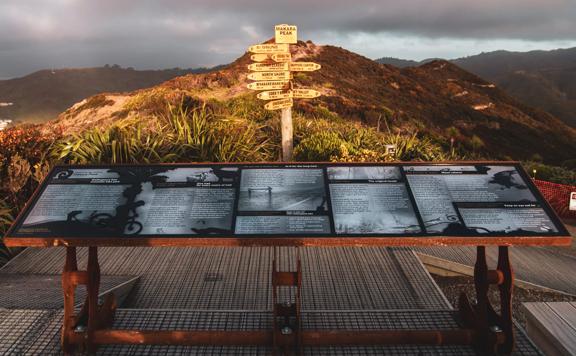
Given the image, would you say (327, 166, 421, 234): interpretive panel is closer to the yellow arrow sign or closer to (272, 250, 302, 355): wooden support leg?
(272, 250, 302, 355): wooden support leg

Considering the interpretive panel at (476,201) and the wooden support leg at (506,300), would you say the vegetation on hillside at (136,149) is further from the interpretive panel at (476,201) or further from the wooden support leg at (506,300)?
the wooden support leg at (506,300)

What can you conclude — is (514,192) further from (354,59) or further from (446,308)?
(354,59)

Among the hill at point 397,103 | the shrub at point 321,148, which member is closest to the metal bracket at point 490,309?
the shrub at point 321,148

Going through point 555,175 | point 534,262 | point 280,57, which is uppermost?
point 280,57

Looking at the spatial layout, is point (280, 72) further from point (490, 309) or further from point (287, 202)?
point (490, 309)

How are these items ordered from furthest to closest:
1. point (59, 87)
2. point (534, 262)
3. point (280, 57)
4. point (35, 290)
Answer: point (59, 87), point (280, 57), point (534, 262), point (35, 290)

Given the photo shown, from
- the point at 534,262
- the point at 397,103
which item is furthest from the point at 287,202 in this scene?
the point at 397,103

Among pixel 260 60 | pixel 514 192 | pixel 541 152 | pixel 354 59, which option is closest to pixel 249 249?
pixel 514 192
